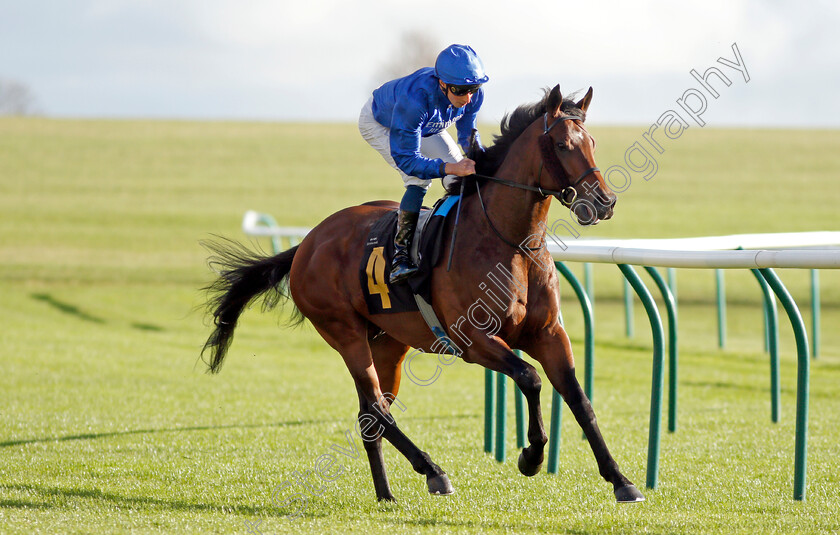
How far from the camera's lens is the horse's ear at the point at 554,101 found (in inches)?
152

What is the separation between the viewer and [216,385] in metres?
8.27

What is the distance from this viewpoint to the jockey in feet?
13.4

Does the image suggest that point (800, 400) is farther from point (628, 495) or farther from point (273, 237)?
point (273, 237)

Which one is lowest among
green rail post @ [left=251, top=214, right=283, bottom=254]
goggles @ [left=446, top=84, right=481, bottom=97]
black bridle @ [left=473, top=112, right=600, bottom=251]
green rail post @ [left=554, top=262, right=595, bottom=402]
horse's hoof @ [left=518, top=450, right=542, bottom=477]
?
horse's hoof @ [left=518, top=450, right=542, bottom=477]

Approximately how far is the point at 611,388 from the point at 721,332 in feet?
9.63

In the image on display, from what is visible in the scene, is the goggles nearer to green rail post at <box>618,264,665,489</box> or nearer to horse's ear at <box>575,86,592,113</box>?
horse's ear at <box>575,86,592,113</box>

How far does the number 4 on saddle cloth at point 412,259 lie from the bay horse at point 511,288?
0.04 metres

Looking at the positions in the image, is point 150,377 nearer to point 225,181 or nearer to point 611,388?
point 611,388

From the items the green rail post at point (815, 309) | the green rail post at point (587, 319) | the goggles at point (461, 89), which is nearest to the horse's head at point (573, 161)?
the goggles at point (461, 89)

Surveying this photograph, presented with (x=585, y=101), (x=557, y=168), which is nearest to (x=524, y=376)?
(x=557, y=168)

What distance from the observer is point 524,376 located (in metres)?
3.86

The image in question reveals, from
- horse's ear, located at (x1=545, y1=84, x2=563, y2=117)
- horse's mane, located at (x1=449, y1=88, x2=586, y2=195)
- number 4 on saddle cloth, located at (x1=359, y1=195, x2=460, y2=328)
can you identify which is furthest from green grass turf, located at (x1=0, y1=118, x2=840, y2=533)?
horse's ear, located at (x1=545, y1=84, x2=563, y2=117)

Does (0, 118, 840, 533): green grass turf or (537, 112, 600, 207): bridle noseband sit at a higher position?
(537, 112, 600, 207): bridle noseband

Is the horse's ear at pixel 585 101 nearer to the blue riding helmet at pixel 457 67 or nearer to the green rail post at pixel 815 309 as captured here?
the blue riding helmet at pixel 457 67
